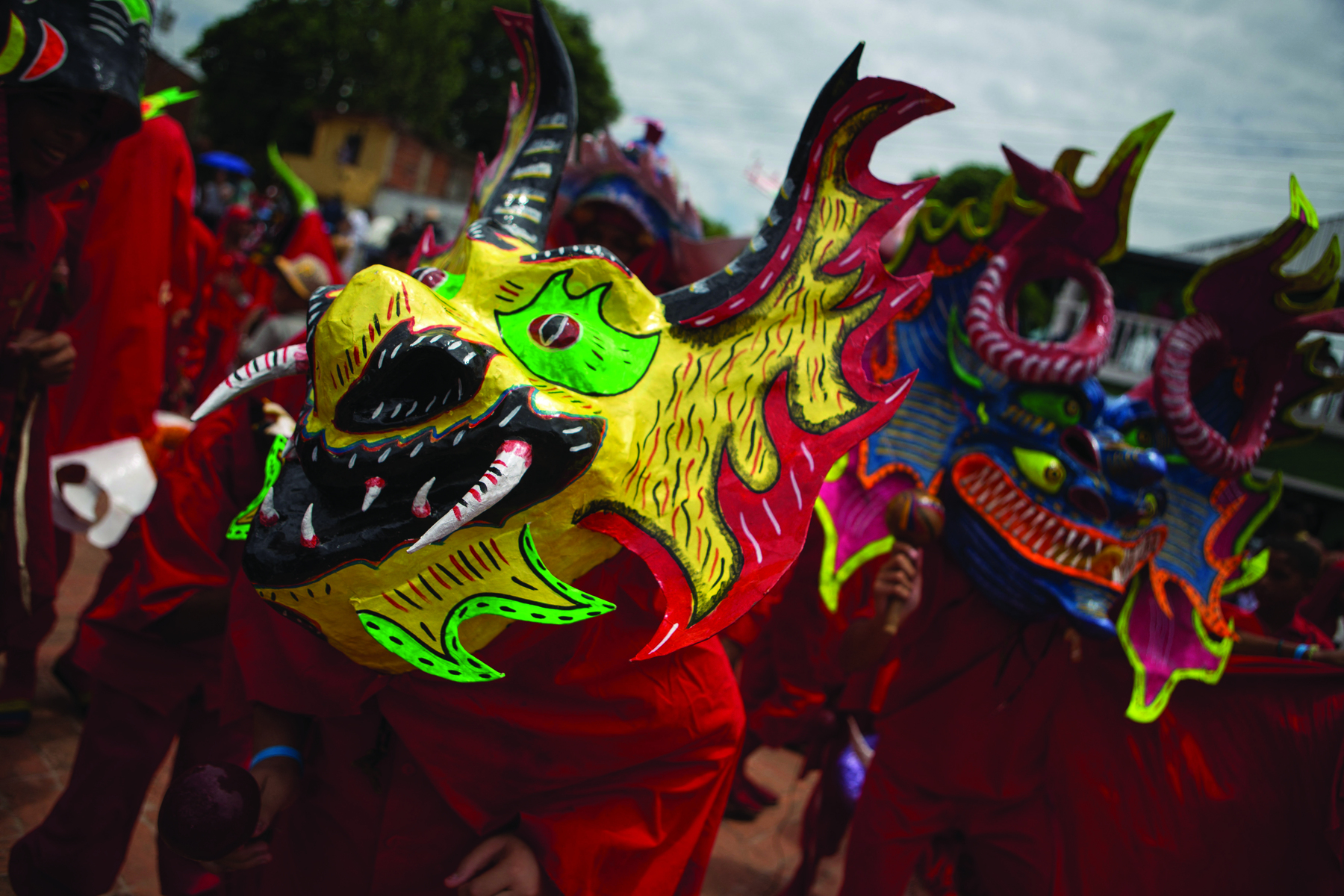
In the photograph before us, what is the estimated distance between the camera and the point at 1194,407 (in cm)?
265

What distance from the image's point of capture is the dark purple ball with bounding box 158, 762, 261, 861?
138cm

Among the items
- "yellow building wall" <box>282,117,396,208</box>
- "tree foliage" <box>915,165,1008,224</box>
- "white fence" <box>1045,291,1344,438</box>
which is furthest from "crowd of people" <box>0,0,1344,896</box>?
"yellow building wall" <box>282,117,396,208</box>

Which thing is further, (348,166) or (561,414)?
(348,166)

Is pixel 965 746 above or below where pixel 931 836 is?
above

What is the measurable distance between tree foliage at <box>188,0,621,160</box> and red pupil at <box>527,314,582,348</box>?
1124 inches

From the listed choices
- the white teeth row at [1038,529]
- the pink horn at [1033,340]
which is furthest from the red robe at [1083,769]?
the pink horn at [1033,340]

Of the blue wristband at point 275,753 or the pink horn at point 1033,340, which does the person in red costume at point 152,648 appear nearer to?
the blue wristband at point 275,753

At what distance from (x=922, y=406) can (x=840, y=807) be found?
63.0 inches

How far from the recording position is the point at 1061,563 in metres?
2.38

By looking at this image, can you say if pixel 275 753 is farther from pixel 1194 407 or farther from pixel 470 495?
pixel 1194 407

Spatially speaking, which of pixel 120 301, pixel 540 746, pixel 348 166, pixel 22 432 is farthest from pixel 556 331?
pixel 348 166

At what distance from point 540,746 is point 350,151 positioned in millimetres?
30915

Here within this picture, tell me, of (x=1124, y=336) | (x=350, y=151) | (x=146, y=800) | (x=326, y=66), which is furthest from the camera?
(x=350, y=151)

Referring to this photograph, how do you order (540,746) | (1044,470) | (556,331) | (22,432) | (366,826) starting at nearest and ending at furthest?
(556,331)
(540,746)
(366,826)
(1044,470)
(22,432)
